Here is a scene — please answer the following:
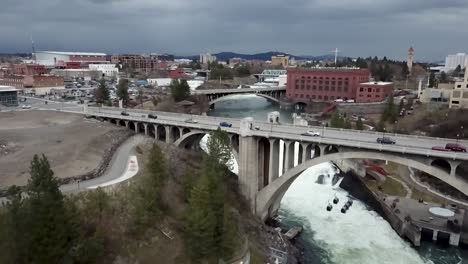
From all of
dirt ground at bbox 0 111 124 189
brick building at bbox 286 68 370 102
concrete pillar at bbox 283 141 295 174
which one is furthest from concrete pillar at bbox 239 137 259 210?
brick building at bbox 286 68 370 102

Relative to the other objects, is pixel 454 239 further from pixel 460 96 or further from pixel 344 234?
pixel 460 96

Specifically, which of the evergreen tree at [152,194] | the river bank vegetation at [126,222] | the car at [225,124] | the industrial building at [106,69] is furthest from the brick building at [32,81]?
the evergreen tree at [152,194]

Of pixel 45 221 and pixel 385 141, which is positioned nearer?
pixel 45 221

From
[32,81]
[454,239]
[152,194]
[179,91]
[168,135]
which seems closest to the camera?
[152,194]

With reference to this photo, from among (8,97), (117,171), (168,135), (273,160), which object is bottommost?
(117,171)

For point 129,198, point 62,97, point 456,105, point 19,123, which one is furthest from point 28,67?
point 456,105

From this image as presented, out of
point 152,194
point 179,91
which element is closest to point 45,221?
point 152,194

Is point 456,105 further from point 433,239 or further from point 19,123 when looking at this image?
point 19,123
